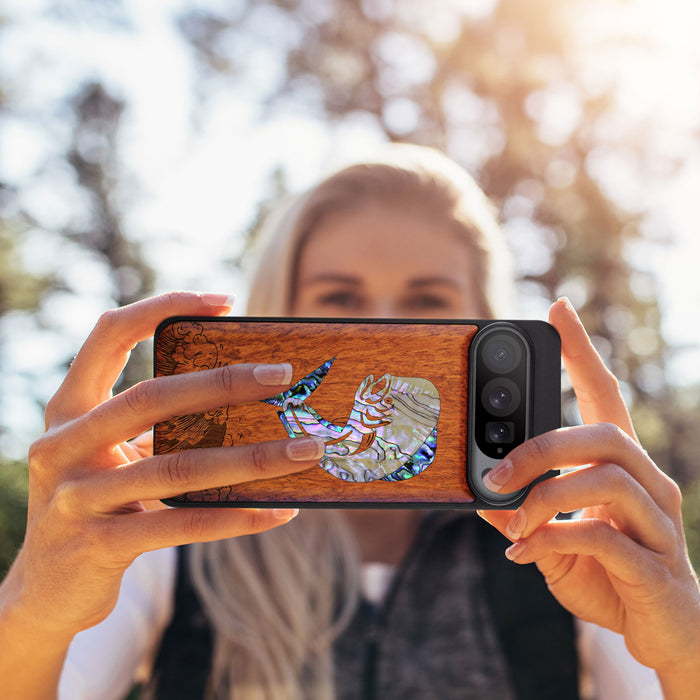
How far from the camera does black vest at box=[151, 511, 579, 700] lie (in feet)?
7.27

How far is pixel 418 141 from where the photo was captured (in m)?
9.03

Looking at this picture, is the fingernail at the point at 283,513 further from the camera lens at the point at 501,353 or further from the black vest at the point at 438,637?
the black vest at the point at 438,637

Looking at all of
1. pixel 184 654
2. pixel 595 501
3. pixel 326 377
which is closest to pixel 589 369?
pixel 595 501

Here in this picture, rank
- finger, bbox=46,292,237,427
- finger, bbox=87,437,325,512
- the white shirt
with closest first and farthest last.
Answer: finger, bbox=87,437,325,512 < finger, bbox=46,292,237,427 < the white shirt

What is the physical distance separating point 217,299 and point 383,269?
1129mm

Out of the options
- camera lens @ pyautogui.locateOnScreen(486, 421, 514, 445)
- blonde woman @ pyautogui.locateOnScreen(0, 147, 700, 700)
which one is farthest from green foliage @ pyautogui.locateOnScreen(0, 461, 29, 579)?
camera lens @ pyautogui.locateOnScreen(486, 421, 514, 445)

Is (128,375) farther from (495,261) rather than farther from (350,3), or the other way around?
(495,261)

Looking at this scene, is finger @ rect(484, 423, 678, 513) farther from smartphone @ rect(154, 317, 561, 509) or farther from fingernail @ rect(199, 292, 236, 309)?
fingernail @ rect(199, 292, 236, 309)

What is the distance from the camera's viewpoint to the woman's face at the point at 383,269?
2.45 m

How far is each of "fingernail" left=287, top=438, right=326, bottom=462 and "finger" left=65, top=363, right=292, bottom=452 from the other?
5.8 inches

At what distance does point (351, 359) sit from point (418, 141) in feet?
27.1

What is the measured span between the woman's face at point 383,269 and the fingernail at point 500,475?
120cm

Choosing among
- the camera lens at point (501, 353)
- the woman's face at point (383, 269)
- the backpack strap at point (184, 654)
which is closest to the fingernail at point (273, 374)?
the camera lens at point (501, 353)

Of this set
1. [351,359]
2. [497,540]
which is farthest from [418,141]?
[351,359]
